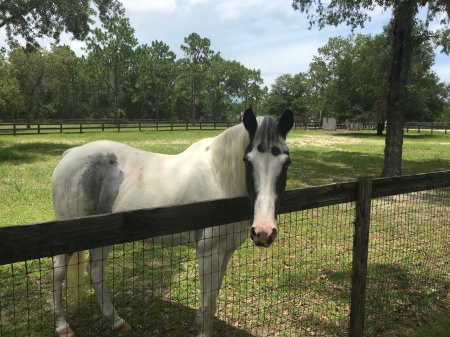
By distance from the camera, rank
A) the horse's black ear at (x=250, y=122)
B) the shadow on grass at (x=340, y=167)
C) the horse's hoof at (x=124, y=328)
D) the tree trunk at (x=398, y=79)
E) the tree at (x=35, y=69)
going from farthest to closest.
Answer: the tree at (x=35, y=69) → the shadow on grass at (x=340, y=167) → the tree trunk at (x=398, y=79) → the horse's hoof at (x=124, y=328) → the horse's black ear at (x=250, y=122)

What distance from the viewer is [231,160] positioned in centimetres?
290

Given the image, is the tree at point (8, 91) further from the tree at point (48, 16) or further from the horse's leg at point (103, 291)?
the horse's leg at point (103, 291)

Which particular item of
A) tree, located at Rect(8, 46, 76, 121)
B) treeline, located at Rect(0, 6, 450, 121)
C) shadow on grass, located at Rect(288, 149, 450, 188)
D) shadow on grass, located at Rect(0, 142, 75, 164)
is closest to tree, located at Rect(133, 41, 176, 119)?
treeline, located at Rect(0, 6, 450, 121)

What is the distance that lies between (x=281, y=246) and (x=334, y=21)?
935 centimetres

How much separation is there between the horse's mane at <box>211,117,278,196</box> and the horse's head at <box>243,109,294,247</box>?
0.09 metres

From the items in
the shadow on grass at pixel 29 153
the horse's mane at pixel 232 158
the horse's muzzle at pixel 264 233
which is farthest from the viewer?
the shadow on grass at pixel 29 153

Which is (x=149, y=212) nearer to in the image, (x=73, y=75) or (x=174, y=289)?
(x=174, y=289)

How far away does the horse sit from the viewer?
2484 millimetres

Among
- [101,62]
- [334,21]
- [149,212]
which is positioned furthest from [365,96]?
[101,62]

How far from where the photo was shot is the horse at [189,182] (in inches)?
97.8

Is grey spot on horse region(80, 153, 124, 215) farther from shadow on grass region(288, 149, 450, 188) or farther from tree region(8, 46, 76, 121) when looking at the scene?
tree region(8, 46, 76, 121)

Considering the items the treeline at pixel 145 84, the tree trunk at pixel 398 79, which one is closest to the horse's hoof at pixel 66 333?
the tree trunk at pixel 398 79

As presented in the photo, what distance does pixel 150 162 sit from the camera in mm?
3570

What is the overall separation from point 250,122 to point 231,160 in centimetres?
46
